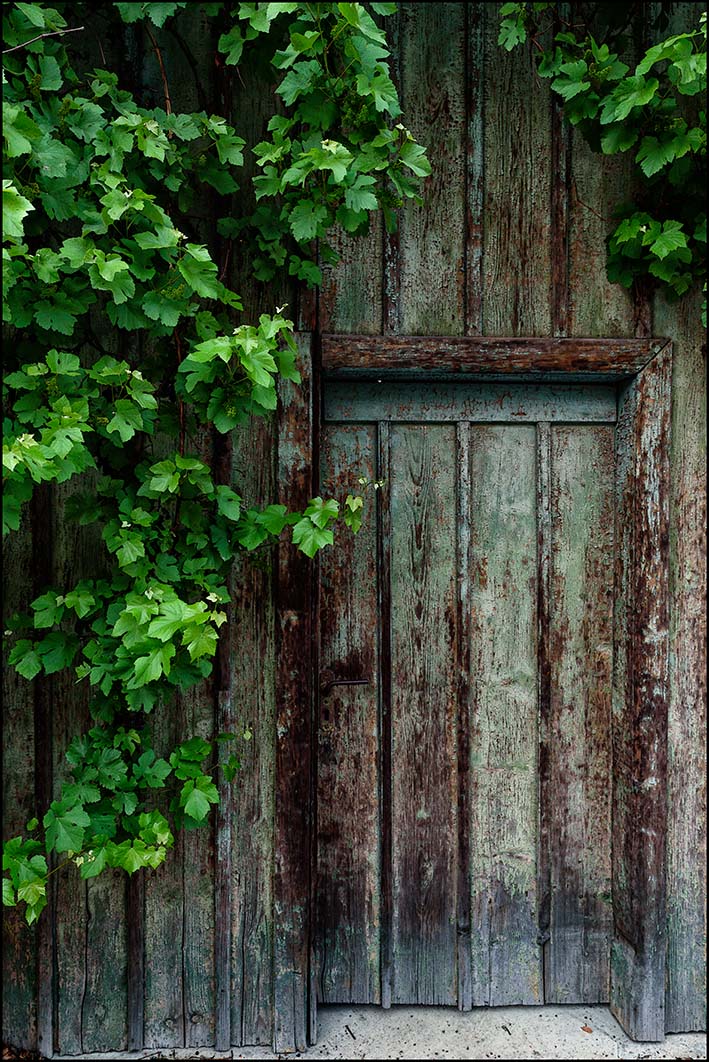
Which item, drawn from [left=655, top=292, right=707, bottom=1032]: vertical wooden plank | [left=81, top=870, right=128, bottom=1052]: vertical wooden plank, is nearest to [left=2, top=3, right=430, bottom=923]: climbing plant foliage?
[left=81, top=870, right=128, bottom=1052]: vertical wooden plank

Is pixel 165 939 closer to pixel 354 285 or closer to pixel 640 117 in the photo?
pixel 354 285

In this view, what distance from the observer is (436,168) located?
78.8 inches

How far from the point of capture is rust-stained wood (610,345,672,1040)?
6.65 feet

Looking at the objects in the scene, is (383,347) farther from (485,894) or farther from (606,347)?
(485,894)

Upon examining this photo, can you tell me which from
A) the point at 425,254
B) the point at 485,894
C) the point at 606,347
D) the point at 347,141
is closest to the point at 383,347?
the point at 425,254

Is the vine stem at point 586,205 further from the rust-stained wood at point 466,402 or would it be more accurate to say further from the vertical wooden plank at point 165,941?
the vertical wooden plank at point 165,941

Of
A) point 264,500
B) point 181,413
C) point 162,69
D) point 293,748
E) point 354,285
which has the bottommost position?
point 293,748

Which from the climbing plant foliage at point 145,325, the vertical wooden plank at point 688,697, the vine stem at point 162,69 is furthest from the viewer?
the vertical wooden plank at point 688,697

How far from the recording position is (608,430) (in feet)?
7.03

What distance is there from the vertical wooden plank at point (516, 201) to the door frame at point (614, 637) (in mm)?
120

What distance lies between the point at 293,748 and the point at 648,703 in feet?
3.55

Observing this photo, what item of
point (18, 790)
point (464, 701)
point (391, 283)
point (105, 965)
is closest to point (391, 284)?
point (391, 283)

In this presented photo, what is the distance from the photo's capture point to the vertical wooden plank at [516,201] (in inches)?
78.6

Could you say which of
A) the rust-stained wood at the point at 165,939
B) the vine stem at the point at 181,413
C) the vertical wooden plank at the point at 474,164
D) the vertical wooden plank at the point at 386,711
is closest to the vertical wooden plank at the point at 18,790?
the rust-stained wood at the point at 165,939
